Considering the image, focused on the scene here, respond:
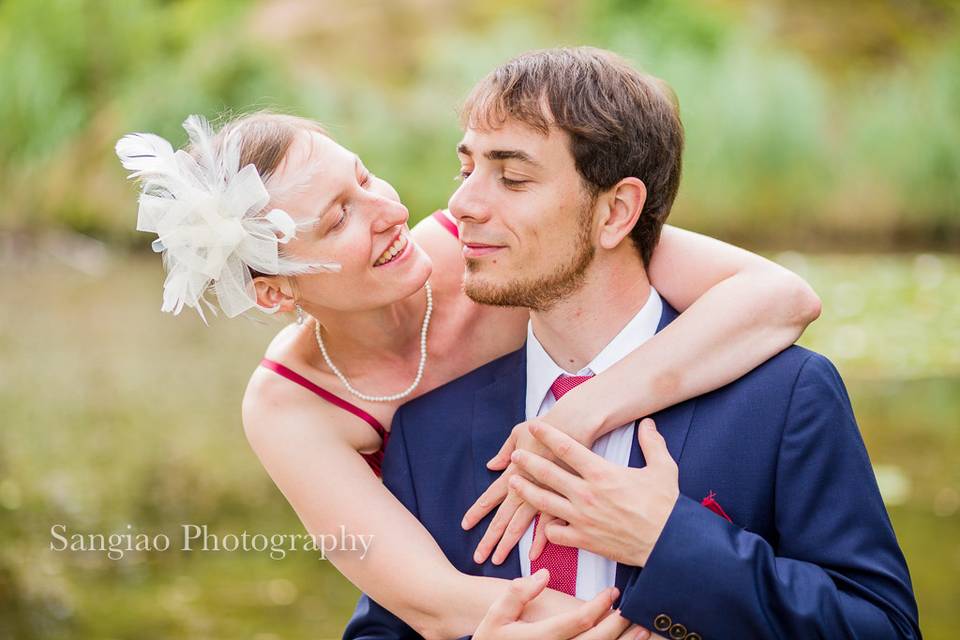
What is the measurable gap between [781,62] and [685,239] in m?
8.70

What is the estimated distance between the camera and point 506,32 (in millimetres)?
11258

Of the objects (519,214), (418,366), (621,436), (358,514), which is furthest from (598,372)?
(358,514)

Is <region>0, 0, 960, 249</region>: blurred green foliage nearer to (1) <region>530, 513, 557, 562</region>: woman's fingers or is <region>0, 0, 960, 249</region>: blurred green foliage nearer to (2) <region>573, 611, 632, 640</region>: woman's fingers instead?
(1) <region>530, 513, 557, 562</region>: woman's fingers

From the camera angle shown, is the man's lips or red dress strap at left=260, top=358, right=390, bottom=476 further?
red dress strap at left=260, top=358, right=390, bottom=476

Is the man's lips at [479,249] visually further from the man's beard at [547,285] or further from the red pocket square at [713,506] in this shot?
the red pocket square at [713,506]

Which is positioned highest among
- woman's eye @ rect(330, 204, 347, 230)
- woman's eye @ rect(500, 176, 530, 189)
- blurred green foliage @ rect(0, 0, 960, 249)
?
blurred green foliage @ rect(0, 0, 960, 249)

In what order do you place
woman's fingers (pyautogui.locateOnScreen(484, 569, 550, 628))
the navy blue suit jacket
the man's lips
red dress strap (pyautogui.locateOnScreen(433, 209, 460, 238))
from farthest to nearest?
red dress strap (pyautogui.locateOnScreen(433, 209, 460, 238)), the man's lips, woman's fingers (pyautogui.locateOnScreen(484, 569, 550, 628)), the navy blue suit jacket

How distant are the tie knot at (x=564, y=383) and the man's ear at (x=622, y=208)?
301 mm

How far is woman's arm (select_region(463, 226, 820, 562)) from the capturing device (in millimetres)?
2377

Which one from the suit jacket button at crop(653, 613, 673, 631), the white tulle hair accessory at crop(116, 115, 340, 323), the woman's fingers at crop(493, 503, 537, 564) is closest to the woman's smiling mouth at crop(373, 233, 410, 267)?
the white tulle hair accessory at crop(116, 115, 340, 323)

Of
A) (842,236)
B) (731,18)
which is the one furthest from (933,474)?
(731,18)

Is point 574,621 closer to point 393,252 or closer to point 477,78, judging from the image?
point 393,252

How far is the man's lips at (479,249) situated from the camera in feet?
8.16

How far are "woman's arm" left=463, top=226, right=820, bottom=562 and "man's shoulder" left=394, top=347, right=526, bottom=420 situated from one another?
8.2 inches
